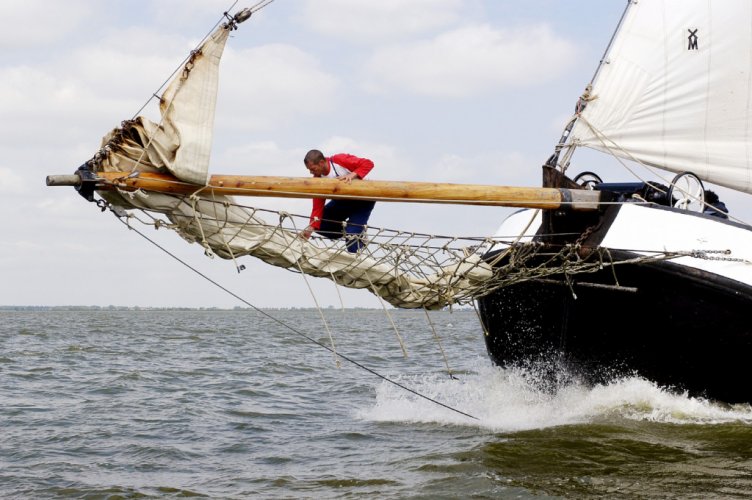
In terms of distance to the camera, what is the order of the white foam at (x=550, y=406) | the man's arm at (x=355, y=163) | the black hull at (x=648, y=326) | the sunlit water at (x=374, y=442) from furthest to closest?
the white foam at (x=550, y=406), the black hull at (x=648, y=326), the man's arm at (x=355, y=163), the sunlit water at (x=374, y=442)

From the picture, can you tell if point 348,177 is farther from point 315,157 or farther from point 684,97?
point 684,97

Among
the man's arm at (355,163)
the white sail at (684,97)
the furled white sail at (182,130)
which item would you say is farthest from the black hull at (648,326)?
the furled white sail at (182,130)

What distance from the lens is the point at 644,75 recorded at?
31.9ft

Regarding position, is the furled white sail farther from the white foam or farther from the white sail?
the white foam

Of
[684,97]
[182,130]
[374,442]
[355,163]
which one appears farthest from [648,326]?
[182,130]

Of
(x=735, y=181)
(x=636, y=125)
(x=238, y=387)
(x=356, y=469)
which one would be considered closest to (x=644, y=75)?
(x=636, y=125)

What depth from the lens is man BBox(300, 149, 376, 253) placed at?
7.92 m

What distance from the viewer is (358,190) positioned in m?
7.61

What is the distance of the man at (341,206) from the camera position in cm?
792

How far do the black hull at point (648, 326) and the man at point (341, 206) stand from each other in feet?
6.19

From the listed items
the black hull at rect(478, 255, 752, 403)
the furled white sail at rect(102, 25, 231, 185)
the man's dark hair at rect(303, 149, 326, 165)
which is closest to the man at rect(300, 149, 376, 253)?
the man's dark hair at rect(303, 149, 326, 165)

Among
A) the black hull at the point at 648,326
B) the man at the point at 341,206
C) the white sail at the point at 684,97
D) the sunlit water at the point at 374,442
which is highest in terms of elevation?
the white sail at the point at 684,97

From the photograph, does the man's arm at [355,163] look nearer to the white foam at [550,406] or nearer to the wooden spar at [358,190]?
the wooden spar at [358,190]

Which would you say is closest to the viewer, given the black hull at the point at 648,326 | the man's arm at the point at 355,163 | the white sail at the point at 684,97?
the man's arm at the point at 355,163
